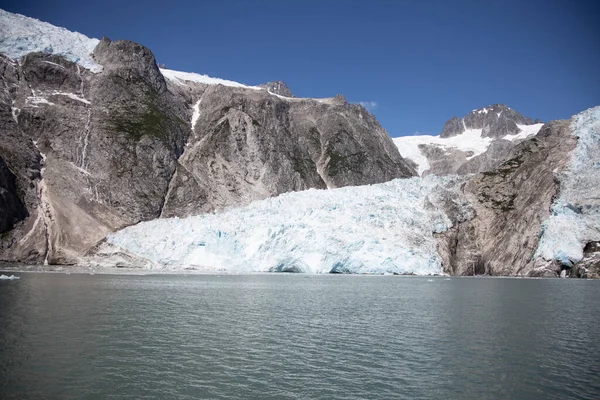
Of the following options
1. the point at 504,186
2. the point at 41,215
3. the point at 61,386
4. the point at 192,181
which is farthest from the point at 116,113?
the point at 61,386

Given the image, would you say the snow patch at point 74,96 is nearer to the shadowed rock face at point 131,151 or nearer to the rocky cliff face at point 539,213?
the shadowed rock face at point 131,151

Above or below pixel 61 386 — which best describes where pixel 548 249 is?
above

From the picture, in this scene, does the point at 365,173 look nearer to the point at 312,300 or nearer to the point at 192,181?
the point at 192,181


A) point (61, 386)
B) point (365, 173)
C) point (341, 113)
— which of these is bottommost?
point (61, 386)

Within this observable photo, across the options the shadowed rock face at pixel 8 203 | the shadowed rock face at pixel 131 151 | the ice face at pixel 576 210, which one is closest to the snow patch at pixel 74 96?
the shadowed rock face at pixel 131 151

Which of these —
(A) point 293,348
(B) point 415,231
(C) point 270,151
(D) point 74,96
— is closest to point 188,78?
(C) point 270,151
